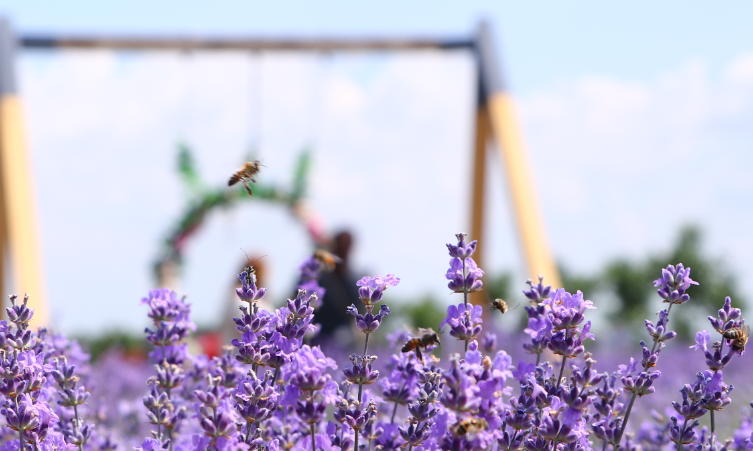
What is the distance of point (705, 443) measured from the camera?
1712 mm

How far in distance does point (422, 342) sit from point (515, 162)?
18.3 feet

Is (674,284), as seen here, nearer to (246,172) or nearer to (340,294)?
(246,172)

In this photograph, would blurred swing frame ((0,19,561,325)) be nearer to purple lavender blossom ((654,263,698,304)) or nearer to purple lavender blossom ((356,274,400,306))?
purple lavender blossom ((654,263,698,304))

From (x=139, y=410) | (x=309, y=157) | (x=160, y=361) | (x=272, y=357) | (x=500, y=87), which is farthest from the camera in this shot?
(x=309, y=157)

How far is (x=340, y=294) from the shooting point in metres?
6.71

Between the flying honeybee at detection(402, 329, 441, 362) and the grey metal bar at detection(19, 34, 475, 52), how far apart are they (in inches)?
260

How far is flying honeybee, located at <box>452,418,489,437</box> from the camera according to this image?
1170 mm

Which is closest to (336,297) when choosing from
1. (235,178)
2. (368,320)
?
(235,178)

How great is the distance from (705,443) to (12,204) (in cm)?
626

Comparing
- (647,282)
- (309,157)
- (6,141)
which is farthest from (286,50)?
(647,282)

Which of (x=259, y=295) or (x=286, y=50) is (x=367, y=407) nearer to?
(x=259, y=295)

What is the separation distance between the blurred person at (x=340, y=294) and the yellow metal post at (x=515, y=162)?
57.7 inches

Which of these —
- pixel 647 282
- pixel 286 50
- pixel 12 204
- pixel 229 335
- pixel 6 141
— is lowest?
pixel 229 335

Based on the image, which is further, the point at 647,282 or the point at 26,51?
the point at 647,282
